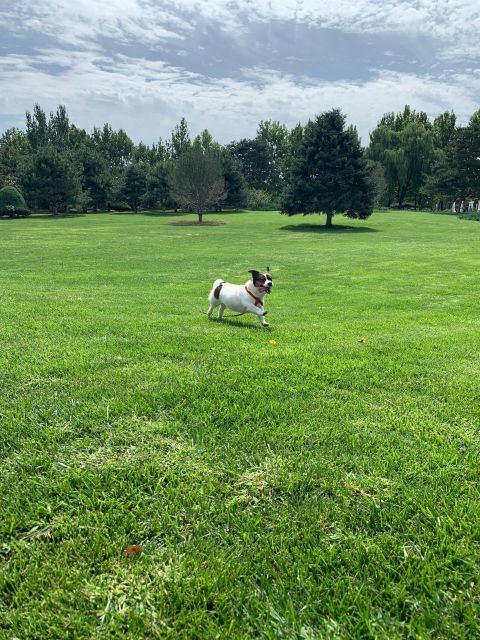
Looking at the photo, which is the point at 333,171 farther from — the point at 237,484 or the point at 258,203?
the point at 237,484

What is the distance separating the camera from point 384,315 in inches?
329

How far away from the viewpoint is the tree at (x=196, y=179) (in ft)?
157

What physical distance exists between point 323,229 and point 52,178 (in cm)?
3678

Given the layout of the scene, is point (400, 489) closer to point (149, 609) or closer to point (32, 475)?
point (149, 609)

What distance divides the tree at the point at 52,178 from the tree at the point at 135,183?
29.9ft

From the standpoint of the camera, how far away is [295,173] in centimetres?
4031

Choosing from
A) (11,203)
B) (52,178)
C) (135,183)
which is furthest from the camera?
(135,183)

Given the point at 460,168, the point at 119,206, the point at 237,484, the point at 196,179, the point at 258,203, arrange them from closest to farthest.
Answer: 1. the point at 237,484
2. the point at 196,179
3. the point at 460,168
4. the point at 119,206
5. the point at 258,203

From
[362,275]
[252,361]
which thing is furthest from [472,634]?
[362,275]

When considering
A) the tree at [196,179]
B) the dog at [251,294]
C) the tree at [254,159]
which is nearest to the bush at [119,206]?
the tree at [196,179]

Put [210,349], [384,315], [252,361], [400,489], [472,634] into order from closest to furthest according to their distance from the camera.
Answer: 1. [472,634]
2. [400,489]
3. [252,361]
4. [210,349]
5. [384,315]

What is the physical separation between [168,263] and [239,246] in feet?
27.7

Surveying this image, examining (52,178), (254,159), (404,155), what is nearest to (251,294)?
(52,178)

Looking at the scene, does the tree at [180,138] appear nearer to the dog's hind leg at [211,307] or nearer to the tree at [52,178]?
the tree at [52,178]
